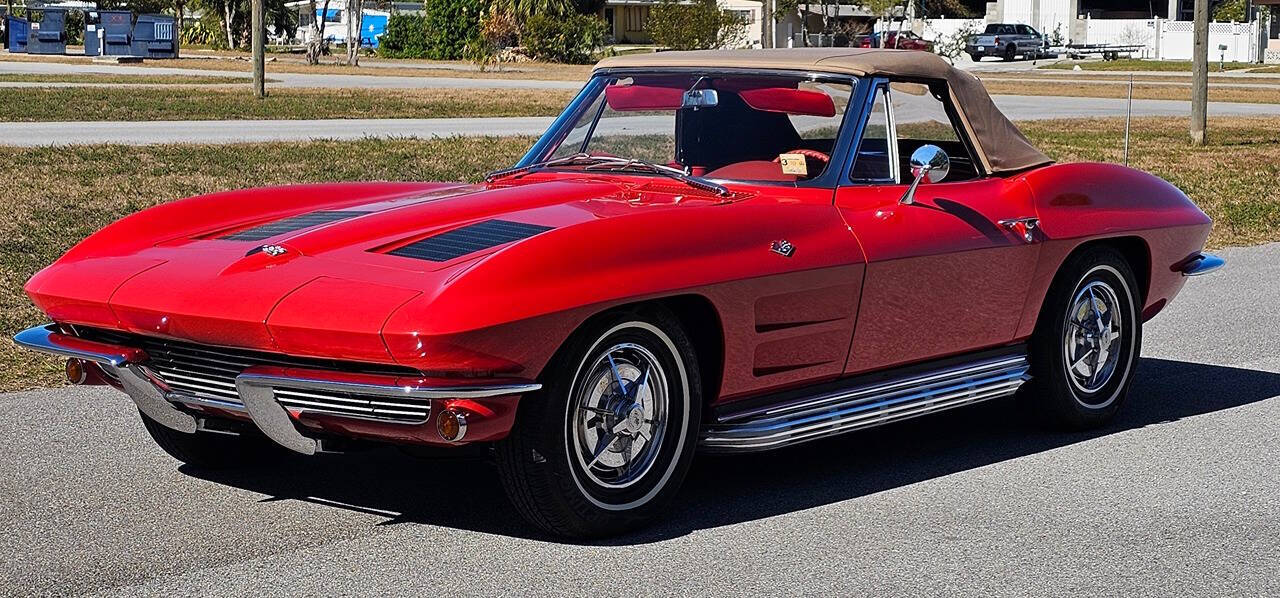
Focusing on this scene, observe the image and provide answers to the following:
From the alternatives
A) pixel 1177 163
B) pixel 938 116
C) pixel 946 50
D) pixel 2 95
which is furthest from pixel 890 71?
pixel 946 50

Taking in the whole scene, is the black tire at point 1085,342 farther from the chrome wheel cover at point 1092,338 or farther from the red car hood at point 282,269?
the red car hood at point 282,269

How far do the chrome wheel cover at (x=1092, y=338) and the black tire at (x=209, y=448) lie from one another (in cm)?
299

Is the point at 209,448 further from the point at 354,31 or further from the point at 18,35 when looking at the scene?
the point at 18,35

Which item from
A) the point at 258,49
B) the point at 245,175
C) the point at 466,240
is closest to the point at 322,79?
the point at 258,49

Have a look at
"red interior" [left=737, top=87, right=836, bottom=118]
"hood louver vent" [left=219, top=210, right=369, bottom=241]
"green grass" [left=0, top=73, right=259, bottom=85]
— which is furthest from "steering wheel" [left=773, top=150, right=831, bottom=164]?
"green grass" [left=0, top=73, right=259, bottom=85]

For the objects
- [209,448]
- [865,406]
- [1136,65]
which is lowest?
[209,448]

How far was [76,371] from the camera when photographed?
499 centimetres

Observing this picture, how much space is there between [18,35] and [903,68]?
52073 mm

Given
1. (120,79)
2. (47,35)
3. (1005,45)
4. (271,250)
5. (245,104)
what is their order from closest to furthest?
(271,250) → (245,104) → (120,79) → (47,35) → (1005,45)

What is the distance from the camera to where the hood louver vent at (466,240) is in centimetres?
462

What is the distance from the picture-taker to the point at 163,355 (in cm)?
466

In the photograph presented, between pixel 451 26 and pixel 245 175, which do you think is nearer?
pixel 245 175

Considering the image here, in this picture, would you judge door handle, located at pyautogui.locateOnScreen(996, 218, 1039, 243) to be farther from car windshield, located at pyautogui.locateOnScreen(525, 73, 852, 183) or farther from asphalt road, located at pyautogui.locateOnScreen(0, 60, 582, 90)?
asphalt road, located at pyautogui.locateOnScreen(0, 60, 582, 90)

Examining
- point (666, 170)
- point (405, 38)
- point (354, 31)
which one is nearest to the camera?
point (666, 170)
